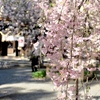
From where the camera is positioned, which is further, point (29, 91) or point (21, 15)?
point (21, 15)

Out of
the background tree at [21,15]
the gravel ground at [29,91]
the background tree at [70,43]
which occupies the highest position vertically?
the background tree at [21,15]

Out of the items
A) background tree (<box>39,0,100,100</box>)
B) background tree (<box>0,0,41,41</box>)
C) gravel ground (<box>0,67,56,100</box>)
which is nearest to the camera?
background tree (<box>39,0,100,100</box>)

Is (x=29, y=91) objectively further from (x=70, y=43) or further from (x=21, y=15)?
(x=21, y=15)

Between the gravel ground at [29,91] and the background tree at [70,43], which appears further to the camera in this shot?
the gravel ground at [29,91]

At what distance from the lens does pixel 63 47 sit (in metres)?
3.18

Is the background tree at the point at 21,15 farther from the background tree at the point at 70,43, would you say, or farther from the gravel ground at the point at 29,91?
the background tree at the point at 70,43

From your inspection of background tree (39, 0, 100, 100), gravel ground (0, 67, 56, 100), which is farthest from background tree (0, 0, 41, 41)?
background tree (39, 0, 100, 100)

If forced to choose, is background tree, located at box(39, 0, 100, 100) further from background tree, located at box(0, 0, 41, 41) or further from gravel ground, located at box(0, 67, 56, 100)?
background tree, located at box(0, 0, 41, 41)

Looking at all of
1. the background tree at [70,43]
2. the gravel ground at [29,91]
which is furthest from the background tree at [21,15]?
the background tree at [70,43]

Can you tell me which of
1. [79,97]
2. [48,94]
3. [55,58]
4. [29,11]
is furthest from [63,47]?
[29,11]

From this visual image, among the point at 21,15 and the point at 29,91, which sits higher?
the point at 21,15

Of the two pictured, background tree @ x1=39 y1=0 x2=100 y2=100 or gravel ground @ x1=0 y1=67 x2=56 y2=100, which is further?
gravel ground @ x1=0 y1=67 x2=56 y2=100

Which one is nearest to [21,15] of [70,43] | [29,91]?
[29,91]

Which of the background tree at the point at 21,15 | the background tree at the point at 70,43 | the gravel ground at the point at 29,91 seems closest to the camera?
the background tree at the point at 70,43
